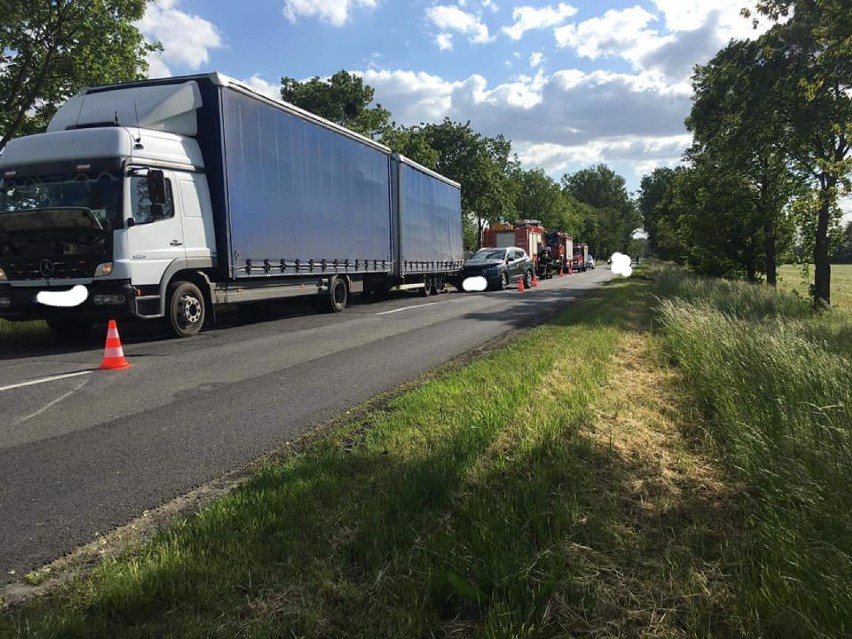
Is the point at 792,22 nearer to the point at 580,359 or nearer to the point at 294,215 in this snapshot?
the point at 580,359

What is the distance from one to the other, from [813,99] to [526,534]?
13.3 metres

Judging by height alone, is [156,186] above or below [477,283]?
above

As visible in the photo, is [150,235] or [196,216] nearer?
[150,235]

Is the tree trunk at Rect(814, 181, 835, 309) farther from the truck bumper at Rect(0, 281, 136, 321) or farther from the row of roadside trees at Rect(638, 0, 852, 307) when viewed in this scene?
the truck bumper at Rect(0, 281, 136, 321)

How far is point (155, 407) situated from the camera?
5.64 meters

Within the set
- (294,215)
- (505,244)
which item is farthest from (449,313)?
(505,244)

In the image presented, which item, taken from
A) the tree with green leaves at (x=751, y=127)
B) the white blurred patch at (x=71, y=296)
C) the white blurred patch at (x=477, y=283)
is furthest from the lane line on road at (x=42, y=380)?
the white blurred patch at (x=477, y=283)

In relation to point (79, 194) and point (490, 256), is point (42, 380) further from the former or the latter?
point (490, 256)

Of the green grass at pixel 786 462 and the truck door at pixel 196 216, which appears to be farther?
the truck door at pixel 196 216

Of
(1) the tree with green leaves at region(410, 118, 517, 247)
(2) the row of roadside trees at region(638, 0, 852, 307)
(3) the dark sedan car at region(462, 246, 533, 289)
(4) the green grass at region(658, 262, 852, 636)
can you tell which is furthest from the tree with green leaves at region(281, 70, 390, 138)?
(4) the green grass at region(658, 262, 852, 636)

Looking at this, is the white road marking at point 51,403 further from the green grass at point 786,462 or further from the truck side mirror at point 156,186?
the green grass at point 786,462

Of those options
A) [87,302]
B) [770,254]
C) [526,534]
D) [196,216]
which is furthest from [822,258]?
[87,302]

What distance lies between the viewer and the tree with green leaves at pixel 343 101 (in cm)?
3628

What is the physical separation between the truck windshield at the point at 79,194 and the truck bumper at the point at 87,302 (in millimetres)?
1020
